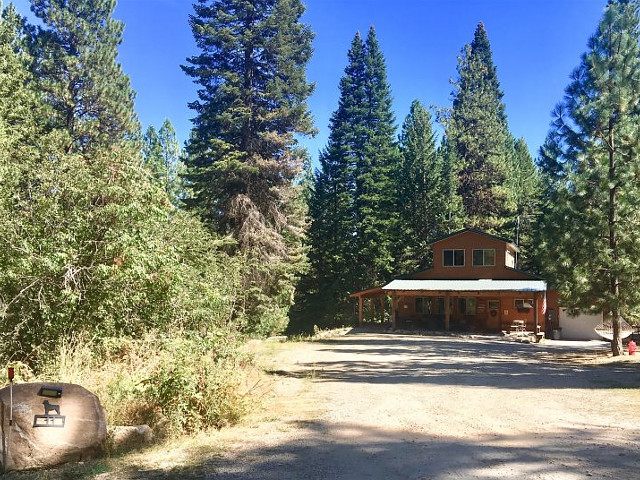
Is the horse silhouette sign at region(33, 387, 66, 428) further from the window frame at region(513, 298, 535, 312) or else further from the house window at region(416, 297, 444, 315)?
the house window at region(416, 297, 444, 315)

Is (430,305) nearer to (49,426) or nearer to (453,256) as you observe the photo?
(453,256)

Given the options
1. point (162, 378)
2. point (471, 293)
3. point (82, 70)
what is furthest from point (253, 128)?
point (162, 378)

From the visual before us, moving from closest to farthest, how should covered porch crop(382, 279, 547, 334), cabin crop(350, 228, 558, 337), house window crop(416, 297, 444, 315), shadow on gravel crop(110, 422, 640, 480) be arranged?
shadow on gravel crop(110, 422, 640, 480)
covered porch crop(382, 279, 547, 334)
cabin crop(350, 228, 558, 337)
house window crop(416, 297, 444, 315)

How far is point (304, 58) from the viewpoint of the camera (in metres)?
27.3

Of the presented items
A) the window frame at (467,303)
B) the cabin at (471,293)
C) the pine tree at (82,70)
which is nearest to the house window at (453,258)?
the cabin at (471,293)

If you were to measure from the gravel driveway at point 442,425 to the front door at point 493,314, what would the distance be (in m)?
15.4

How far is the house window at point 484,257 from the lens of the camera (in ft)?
105

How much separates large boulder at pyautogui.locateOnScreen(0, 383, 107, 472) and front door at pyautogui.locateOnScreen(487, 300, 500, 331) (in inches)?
1121

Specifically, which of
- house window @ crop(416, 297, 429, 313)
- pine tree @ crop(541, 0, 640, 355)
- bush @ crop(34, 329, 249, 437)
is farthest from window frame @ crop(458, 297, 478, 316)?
bush @ crop(34, 329, 249, 437)

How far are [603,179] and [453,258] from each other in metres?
15.6

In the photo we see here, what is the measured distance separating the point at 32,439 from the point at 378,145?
130ft

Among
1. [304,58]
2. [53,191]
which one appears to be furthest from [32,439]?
[304,58]

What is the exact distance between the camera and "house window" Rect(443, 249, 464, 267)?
32625mm

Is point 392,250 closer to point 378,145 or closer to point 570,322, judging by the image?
point 378,145
